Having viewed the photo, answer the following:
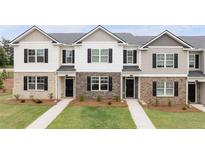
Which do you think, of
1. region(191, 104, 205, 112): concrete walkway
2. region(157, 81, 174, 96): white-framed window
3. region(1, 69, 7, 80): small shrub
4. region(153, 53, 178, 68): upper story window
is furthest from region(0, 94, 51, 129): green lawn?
region(191, 104, 205, 112): concrete walkway

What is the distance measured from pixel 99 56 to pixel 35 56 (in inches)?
225

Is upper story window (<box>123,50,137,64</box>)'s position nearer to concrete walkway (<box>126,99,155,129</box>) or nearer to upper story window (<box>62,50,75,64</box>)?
concrete walkway (<box>126,99,155,129</box>)

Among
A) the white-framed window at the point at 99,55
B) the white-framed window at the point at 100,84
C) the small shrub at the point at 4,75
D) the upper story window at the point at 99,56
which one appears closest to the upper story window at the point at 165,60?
the upper story window at the point at 99,56

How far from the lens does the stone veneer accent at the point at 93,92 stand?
2766cm

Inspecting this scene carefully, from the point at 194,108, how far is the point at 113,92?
702cm

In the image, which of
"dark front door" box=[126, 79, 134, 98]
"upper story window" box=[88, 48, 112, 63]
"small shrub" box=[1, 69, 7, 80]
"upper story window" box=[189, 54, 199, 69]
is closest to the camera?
"upper story window" box=[88, 48, 112, 63]

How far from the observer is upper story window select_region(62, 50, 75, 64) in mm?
28750

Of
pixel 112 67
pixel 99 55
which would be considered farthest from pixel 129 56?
pixel 99 55

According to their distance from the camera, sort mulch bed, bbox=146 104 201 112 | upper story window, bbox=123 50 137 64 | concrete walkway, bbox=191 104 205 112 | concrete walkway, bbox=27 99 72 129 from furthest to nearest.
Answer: upper story window, bbox=123 50 137 64, concrete walkway, bbox=191 104 205 112, mulch bed, bbox=146 104 201 112, concrete walkway, bbox=27 99 72 129

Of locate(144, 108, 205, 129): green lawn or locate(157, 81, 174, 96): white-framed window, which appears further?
locate(157, 81, 174, 96): white-framed window

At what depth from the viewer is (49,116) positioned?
20906 millimetres

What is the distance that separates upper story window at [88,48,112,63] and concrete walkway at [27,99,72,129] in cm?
431

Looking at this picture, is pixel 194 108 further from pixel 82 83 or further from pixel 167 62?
pixel 82 83
